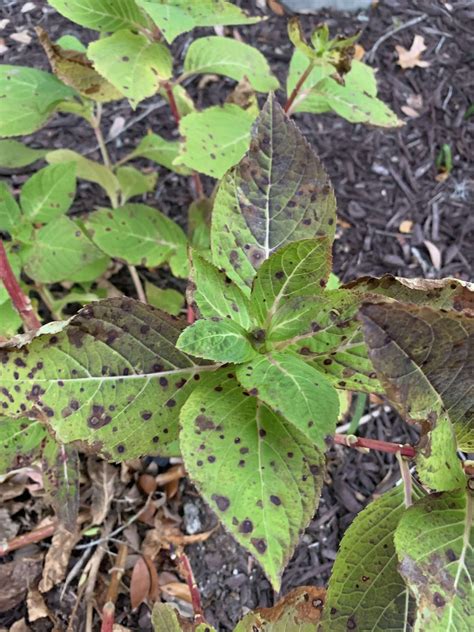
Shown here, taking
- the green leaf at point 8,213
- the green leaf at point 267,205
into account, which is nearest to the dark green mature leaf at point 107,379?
the green leaf at point 267,205

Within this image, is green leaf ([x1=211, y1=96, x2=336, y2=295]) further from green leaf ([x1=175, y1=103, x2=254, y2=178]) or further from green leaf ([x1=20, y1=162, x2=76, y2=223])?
green leaf ([x1=20, y1=162, x2=76, y2=223])

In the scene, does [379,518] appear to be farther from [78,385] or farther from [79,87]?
[79,87]

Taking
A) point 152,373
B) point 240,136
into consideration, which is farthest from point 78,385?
point 240,136

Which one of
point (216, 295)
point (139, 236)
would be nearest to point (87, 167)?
point (139, 236)

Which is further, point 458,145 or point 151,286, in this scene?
point 458,145

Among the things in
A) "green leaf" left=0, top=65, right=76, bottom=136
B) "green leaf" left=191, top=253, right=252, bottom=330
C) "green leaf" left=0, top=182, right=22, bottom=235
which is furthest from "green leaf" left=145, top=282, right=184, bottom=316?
"green leaf" left=191, top=253, right=252, bottom=330

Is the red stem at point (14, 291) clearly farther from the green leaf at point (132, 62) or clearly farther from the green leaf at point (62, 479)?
the green leaf at point (132, 62)
